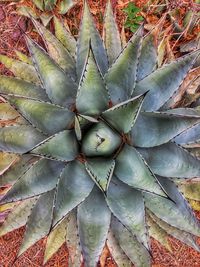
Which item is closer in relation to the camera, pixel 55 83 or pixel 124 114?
pixel 124 114

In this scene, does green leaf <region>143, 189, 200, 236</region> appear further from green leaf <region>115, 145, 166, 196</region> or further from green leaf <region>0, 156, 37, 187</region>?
green leaf <region>0, 156, 37, 187</region>

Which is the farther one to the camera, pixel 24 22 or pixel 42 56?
pixel 24 22

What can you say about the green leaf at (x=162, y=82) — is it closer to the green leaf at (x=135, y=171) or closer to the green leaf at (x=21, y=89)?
the green leaf at (x=135, y=171)

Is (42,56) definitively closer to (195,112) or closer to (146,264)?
(195,112)

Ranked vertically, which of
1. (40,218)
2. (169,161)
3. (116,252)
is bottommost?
(116,252)

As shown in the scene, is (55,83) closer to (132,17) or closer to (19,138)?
(19,138)

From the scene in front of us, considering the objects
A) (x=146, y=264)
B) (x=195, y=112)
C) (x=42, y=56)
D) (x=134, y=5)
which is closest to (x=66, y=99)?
(x=42, y=56)

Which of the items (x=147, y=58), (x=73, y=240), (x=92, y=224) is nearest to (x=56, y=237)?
(x=73, y=240)
